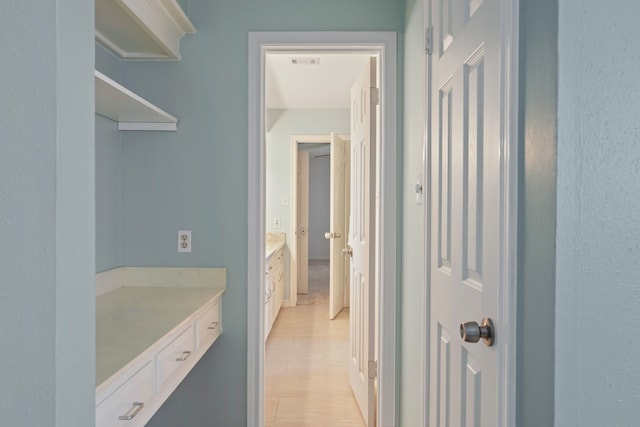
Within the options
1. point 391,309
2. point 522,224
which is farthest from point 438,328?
point 522,224

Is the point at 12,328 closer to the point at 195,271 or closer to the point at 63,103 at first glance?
the point at 63,103

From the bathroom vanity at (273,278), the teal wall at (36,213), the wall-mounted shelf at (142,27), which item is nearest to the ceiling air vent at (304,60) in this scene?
the wall-mounted shelf at (142,27)

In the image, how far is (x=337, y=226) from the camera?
4914 mm

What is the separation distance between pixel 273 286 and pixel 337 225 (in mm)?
1063

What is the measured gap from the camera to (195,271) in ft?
7.04

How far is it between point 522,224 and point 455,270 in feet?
1.65

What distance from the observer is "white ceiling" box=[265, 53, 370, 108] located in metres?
3.48

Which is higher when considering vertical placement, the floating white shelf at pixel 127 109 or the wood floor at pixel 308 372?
the floating white shelf at pixel 127 109

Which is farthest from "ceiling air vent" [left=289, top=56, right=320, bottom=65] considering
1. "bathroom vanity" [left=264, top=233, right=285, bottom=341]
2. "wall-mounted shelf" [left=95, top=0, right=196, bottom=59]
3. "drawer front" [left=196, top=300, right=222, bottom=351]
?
"drawer front" [left=196, top=300, right=222, bottom=351]

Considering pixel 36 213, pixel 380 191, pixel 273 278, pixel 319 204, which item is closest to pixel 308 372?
pixel 273 278

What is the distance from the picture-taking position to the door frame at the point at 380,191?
83.9 inches

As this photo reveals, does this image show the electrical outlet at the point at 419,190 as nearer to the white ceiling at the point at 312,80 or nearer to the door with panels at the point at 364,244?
the door with panels at the point at 364,244

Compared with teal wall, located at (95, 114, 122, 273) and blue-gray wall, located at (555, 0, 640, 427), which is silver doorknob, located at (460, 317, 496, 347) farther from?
teal wall, located at (95, 114, 122, 273)

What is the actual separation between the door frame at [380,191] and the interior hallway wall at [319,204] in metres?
7.90
